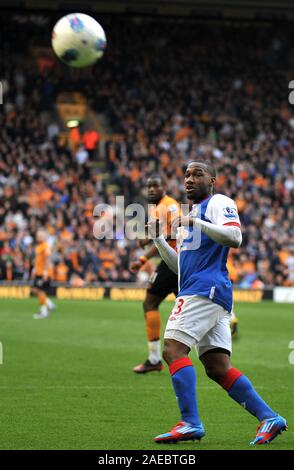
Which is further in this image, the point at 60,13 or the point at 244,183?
the point at 60,13

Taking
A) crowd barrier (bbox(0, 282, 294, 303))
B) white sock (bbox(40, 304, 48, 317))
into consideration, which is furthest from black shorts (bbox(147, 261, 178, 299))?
crowd barrier (bbox(0, 282, 294, 303))

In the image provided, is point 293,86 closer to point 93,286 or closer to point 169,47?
point 169,47

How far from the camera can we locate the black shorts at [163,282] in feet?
37.1

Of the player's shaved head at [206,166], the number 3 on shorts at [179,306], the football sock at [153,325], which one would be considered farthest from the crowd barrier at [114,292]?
the number 3 on shorts at [179,306]

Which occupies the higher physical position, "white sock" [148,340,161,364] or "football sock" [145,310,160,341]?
"football sock" [145,310,160,341]

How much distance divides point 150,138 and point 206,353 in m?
28.2

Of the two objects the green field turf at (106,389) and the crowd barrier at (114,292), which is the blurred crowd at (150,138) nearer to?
the crowd barrier at (114,292)

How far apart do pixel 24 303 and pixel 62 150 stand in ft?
33.5

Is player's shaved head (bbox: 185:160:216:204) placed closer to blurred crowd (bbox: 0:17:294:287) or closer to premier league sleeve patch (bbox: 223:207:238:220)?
premier league sleeve patch (bbox: 223:207:238:220)

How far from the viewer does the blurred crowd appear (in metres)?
28.8

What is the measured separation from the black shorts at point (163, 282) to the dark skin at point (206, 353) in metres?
4.29

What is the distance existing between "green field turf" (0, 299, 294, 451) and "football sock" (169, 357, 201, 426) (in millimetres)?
235

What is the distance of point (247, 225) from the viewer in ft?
99.0

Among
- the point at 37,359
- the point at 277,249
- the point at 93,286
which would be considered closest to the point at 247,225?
the point at 277,249
